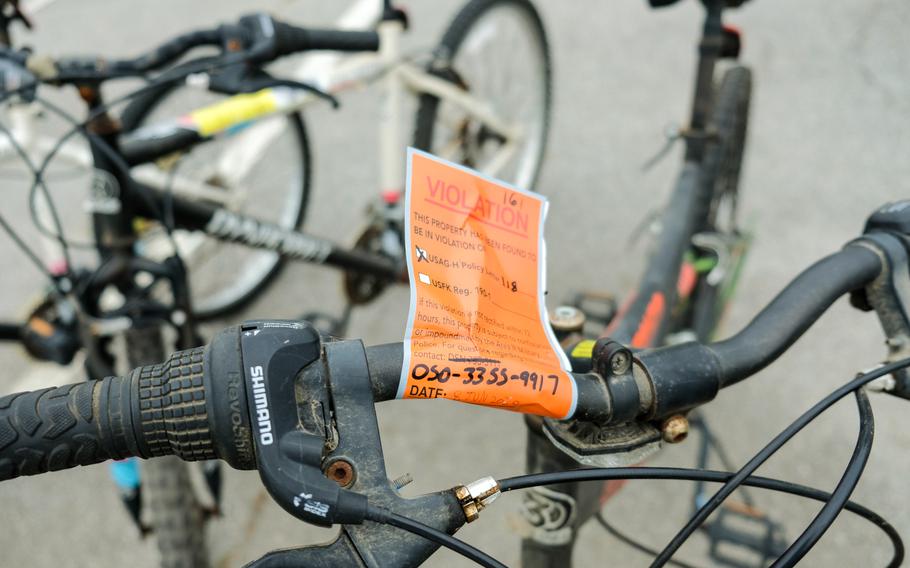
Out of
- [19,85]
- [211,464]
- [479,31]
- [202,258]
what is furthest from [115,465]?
[479,31]

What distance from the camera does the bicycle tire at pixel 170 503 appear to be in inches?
70.6

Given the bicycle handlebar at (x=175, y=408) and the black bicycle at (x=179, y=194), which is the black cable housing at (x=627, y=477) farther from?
the black bicycle at (x=179, y=194)

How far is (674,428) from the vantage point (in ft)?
2.82

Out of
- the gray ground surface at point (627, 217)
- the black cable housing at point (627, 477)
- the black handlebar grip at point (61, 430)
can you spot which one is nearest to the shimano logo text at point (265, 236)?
the gray ground surface at point (627, 217)

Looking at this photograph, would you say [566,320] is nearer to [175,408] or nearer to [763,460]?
[763,460]

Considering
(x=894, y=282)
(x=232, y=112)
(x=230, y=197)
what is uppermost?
(x=894, y=282)

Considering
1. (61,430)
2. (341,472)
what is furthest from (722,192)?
(61,430)

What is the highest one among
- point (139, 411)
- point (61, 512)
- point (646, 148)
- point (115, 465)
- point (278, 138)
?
point (139, 411)

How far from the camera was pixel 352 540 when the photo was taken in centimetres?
68

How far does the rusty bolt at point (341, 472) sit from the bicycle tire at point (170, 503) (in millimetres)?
1216

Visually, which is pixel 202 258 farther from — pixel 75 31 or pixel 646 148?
pixel 75 31

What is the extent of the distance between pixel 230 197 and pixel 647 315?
1.62 metres

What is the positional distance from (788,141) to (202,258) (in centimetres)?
274

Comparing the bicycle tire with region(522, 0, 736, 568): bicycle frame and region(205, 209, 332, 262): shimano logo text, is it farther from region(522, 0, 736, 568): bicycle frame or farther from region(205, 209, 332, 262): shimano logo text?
region(522, 0, 736, 568): bicycle frame
